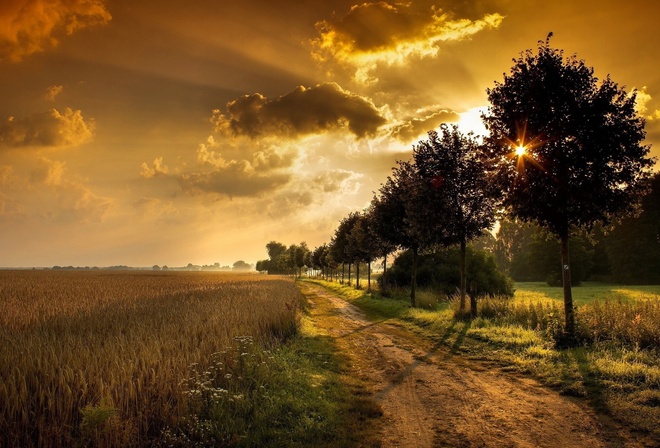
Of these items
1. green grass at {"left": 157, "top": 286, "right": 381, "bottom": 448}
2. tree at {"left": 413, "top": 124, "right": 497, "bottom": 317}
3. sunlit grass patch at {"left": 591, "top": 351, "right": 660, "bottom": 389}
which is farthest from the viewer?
tree at {"left": 413, "top": 124, "right": 497, "bottom": 317}

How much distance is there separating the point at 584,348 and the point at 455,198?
36.2ft

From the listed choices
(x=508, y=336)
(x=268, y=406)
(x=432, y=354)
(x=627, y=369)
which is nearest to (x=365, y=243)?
(x=508, y=336)

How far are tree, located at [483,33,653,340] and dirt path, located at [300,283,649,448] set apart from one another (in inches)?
200

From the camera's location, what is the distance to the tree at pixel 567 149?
12.5 metres

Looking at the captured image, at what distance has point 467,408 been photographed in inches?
295

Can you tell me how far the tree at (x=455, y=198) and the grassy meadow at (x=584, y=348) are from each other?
12.9 feet

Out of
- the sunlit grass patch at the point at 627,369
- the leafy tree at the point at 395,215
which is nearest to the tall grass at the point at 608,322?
the sunlit grass patch at the point at 627,369

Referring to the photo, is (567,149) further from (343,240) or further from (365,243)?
(343,240)

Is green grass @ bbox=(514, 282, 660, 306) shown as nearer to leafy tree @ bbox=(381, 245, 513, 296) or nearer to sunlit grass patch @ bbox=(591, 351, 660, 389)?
leafy tree @ bbox=(381, 245, 513, 296)

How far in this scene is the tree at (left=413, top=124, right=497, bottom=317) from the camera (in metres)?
20.7

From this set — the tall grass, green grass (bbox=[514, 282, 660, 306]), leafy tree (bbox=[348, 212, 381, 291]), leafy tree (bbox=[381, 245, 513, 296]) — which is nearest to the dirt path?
the tall grass

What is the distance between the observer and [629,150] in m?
12.3

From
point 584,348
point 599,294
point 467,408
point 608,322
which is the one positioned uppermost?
point 608,322

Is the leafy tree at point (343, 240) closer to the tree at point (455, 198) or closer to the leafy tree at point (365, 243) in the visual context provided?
the leafy tree at point (365, 243)
